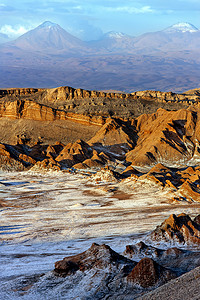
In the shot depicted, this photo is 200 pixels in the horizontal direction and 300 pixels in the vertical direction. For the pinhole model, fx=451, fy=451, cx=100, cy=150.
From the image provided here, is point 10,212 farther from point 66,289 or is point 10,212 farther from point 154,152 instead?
point 154,152

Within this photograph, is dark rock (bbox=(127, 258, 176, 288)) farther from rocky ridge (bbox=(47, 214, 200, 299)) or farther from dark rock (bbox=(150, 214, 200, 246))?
dark rock (bbox=(150, 214, 200, 246))

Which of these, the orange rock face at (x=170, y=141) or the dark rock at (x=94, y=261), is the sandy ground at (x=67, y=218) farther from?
the orange rock face at (x=170, y=141)

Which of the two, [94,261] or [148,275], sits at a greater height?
[148,275]

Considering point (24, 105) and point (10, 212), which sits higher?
point (24, 105)

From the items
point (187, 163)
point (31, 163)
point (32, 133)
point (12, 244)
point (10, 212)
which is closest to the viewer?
point (12, 244)

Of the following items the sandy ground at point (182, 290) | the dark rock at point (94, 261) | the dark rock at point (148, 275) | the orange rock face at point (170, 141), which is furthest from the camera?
the orange rock face at point (170, 141)

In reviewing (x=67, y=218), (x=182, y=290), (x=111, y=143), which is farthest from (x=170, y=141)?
(x=182, y=290)

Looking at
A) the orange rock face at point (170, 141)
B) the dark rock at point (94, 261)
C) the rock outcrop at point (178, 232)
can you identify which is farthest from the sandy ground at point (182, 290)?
the orange rock face at point (170, 141)

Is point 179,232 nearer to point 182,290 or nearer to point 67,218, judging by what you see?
point 182,290

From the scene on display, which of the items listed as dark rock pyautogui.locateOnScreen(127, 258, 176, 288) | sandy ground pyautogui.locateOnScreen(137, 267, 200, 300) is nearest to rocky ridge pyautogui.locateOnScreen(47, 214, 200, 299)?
dark rock pyautogui.locateOnScreen(127, 258, 176, 288)

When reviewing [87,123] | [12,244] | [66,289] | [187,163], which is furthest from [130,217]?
[87,123]

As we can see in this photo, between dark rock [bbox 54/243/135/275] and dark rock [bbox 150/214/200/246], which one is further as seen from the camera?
dark rock [bbox 150/214/200/246]

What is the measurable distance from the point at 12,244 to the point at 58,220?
6.13 meters

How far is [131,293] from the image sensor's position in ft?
55.7
